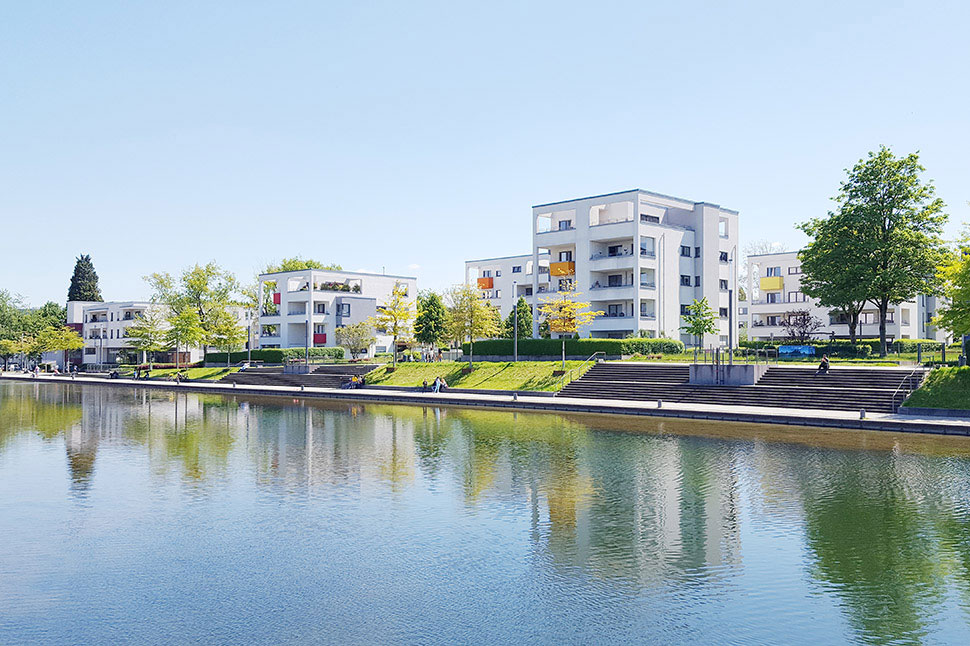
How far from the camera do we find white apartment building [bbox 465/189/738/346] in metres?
65.6

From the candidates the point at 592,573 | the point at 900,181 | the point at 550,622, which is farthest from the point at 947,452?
the point at 900,181

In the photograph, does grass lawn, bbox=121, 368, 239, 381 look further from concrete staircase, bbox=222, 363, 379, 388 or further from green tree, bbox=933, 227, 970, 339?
green tree, bbox=933, 227, 970, 339

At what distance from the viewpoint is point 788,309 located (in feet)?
292

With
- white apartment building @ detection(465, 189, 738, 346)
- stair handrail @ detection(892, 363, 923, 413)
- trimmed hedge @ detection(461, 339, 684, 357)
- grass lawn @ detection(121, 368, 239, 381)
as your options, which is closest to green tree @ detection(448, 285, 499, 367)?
white apartment building @ detection(465, 189, 738, 346)

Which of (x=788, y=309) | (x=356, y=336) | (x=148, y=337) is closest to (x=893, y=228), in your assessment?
(x=788, y=309)

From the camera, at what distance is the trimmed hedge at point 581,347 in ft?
183

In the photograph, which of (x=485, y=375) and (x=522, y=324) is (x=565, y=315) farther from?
(x=522, y=324)

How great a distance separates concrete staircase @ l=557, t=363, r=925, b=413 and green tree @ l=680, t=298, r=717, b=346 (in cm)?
1346

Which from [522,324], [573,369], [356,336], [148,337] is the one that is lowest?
[573,369]

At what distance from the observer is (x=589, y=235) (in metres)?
68.1

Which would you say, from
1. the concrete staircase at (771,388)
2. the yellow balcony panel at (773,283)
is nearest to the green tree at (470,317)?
the concrete staircase at (771,388)

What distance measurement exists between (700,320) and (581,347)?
12042 mm

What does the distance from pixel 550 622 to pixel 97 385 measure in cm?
7899

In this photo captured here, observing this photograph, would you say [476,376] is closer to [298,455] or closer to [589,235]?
[589,235]
